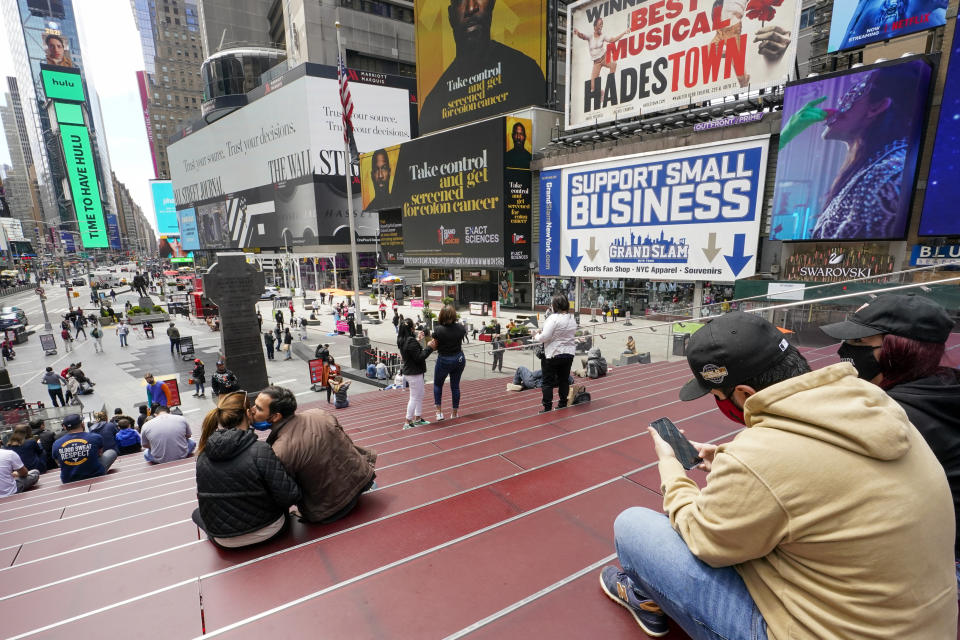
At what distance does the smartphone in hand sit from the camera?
186cm

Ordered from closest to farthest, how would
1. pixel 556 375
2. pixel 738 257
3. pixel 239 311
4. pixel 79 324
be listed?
pixel 556 375 < pixel 239 311 < pixel 738 257 < pixel 79 324

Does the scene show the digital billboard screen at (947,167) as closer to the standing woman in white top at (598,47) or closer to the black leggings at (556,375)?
the standing woman in white top at (598,47)

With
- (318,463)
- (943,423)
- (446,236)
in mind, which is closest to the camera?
(943,423)

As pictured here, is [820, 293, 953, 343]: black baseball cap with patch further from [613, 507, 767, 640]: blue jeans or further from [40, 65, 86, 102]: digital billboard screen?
[40, 65, 86, 102]: digital billboard screen

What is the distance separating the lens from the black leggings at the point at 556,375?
5.48 metres

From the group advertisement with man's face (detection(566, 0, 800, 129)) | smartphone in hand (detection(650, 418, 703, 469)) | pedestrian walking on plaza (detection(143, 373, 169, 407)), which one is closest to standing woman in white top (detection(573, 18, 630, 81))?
advertisement with man's face (detection(566, 0, 800, 129))

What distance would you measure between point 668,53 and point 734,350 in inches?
1057

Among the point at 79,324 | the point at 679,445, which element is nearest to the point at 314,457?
the point at 679,445

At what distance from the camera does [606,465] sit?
353cm

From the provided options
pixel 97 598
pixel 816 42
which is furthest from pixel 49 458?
pixel 816 42

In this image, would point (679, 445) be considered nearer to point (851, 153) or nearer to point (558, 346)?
point (558, 346)

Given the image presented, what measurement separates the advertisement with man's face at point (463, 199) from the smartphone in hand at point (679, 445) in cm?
2905

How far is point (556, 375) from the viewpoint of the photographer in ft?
18.6

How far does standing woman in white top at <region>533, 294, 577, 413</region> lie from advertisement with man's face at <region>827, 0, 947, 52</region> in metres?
19.6
